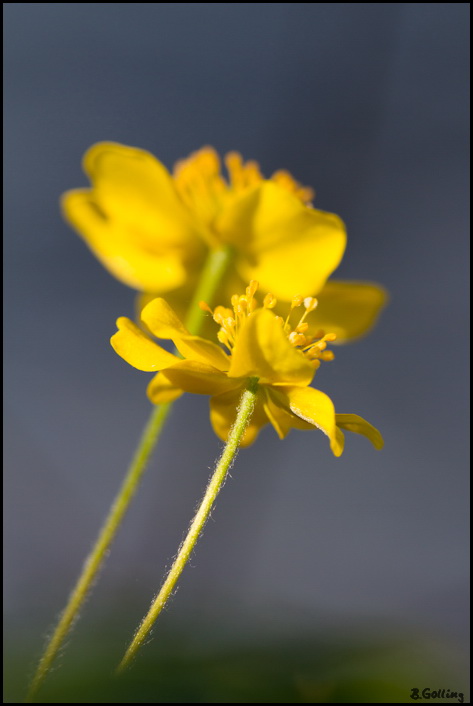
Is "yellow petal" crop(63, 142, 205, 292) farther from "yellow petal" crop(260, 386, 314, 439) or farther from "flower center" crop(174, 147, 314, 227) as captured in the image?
"yellow petal" crop(260, 386, 314, 439)

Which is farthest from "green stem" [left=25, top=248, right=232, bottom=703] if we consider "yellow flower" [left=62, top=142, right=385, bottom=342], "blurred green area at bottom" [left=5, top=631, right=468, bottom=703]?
"yellow flower" [left=62, top=142, right=385, bottom=342]

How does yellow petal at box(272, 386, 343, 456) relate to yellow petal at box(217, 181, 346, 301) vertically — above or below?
below

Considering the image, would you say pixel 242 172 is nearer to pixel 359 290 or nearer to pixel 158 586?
pixel 359 290

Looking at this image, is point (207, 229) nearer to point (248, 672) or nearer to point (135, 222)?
point (135, 222)

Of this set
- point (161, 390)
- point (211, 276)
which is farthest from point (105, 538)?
point (211, 276)

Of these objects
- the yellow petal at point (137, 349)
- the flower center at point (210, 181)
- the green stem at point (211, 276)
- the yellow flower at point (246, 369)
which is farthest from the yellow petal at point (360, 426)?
the flower center at point (210, 181)

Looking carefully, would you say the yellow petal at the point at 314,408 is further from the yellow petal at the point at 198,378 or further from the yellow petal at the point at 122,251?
the yellow petal at the point at 122,251

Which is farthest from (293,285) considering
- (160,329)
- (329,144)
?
(329,144)
